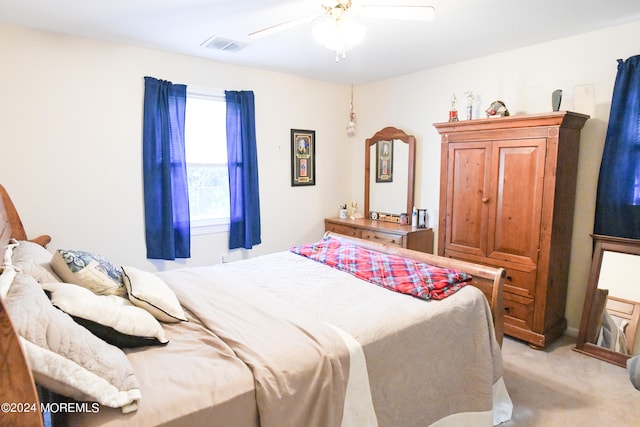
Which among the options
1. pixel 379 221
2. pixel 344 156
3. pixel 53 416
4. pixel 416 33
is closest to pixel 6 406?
pixel 53 416

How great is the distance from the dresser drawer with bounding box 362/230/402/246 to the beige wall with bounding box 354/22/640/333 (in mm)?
597

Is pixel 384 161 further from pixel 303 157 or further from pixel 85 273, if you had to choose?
pixel 85 273

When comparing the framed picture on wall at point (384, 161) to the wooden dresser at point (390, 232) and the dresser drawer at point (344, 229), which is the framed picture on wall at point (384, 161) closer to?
the wooden dresser at point (390, 232)

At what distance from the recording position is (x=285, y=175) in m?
4.37

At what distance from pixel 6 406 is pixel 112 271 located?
41.6 inches

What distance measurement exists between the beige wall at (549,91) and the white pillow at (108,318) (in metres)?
3.28

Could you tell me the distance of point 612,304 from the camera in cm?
283

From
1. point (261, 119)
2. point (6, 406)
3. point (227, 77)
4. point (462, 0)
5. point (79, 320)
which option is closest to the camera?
point (6, 406)

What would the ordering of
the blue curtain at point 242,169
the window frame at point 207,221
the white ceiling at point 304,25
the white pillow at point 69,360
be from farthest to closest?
the blue curtain at point 242,169
the window frame at point 207,221
the white ceiling at point 304,25
the white pillow at point 69,360

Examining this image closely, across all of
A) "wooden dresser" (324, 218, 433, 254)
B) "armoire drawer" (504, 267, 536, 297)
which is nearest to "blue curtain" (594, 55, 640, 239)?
"armoire drawer" (504, 267, 536, 297)

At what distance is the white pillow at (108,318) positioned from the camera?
1.32 meters

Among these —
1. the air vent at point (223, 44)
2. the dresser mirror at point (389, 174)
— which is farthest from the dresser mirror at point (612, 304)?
the air vent at point (223, 44)

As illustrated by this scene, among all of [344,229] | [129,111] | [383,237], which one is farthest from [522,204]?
[129,111]

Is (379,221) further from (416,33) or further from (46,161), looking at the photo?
(46,161)
